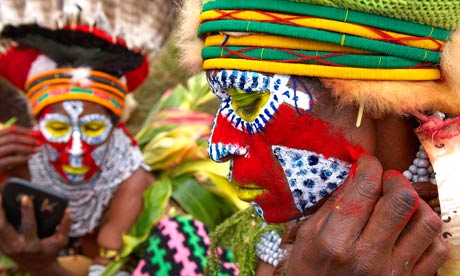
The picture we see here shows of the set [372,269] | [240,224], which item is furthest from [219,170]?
[372,269]

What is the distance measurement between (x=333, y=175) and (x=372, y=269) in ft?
0.91

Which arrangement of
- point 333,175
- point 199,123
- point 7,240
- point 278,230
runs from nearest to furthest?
1. point 333,175
2. point 278,230
3. point 7,240
4. point 199,123

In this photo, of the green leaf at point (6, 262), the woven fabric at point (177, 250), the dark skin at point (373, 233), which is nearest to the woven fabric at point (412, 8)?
the dark skin at point (373, 233)

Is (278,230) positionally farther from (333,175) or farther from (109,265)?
(109,265)

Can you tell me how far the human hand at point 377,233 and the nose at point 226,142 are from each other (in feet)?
1.02

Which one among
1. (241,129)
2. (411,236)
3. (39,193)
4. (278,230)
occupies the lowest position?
(39,193)

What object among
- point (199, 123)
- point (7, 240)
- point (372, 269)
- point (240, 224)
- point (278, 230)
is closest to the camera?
point (372, 269)

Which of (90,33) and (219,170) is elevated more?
(90,33)

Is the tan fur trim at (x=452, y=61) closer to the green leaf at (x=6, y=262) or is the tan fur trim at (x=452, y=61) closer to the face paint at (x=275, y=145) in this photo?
the face paint at (x=275, y=145)

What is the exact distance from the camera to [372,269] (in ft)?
4.77

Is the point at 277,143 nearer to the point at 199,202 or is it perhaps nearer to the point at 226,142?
the point at 226,142

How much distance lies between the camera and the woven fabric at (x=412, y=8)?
1483 mm

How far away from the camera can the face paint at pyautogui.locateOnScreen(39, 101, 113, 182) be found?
3.11 m

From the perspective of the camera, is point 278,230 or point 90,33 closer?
point 278,230
